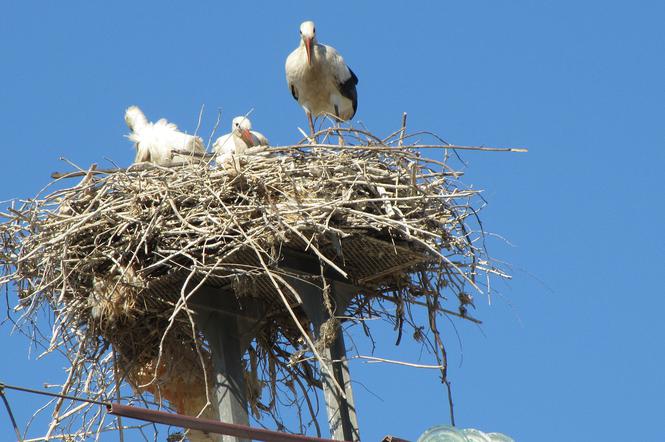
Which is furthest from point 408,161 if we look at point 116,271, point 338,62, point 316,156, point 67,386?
point 338,62

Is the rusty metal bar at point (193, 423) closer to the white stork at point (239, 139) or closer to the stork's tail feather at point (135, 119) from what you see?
the white stork at point (239, 139)

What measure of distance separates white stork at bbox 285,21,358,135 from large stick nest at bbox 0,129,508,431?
3.97 metres

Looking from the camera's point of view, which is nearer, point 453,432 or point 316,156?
point 453,432

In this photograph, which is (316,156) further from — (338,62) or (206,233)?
(338,62)

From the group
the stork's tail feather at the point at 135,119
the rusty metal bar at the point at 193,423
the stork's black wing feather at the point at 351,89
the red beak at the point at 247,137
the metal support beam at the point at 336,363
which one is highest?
the stork's black wing feather at the point at 351,89

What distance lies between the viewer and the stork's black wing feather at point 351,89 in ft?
42.3

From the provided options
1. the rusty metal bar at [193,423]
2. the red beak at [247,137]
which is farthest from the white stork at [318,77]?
the rusty metal bar at [193,423]

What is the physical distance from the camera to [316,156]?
28.6 ft

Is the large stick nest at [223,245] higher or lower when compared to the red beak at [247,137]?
lower

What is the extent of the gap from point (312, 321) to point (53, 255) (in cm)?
147

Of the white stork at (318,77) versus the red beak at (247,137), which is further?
the white stork at (318,77)

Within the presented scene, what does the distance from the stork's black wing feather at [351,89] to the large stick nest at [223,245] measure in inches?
158

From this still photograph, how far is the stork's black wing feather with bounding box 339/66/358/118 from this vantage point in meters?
12.9

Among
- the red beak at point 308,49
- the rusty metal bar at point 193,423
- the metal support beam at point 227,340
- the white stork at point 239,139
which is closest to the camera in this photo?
the rusty metal bar at point 193,423
